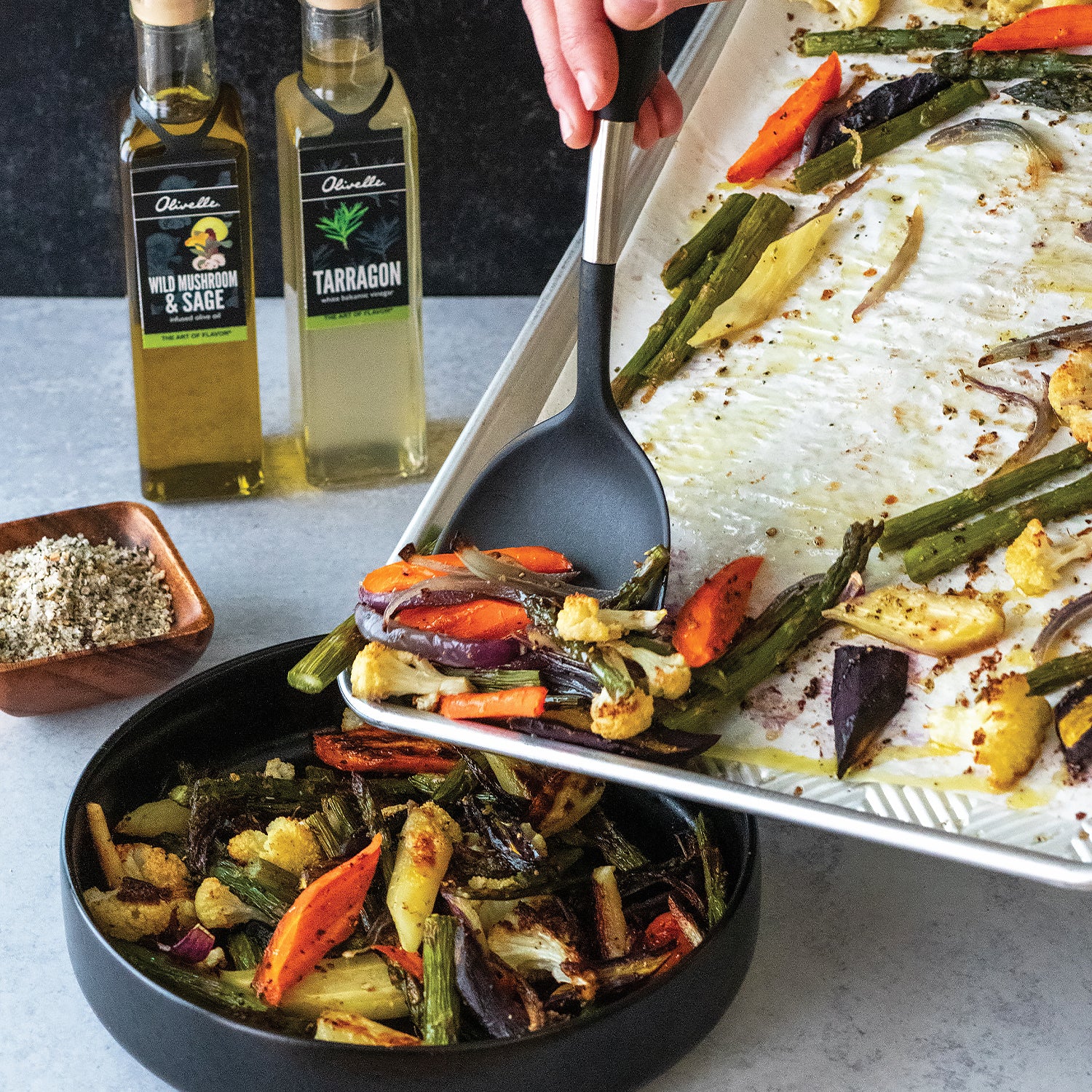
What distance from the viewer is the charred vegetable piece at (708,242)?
1.34m

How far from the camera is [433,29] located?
177cm

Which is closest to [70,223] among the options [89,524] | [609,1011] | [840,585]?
[89,524]

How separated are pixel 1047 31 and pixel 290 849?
1021 mm

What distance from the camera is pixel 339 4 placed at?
1.36 meters

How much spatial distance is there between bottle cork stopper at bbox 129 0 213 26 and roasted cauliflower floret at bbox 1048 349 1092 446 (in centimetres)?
82

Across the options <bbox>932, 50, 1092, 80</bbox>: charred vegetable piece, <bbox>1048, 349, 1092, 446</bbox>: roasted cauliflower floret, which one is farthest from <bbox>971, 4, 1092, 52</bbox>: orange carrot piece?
<bbox>1048, 349, 1092, 446</bbox>: roasted cauliflower floret

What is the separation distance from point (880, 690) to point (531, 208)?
1116 mm

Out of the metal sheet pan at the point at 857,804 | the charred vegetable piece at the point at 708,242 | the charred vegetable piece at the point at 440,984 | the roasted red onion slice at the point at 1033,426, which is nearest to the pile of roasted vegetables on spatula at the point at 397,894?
the charred vegetable piece at the point at 440,984

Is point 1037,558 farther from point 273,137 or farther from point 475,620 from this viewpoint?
point 273,137

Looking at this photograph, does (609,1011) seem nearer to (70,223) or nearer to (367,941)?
(367,941)

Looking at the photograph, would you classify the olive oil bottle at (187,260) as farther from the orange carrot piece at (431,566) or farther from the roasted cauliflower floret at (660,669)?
the roasted cauliflower floret at (660,669)

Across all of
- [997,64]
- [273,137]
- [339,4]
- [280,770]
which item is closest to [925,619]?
[280,770]

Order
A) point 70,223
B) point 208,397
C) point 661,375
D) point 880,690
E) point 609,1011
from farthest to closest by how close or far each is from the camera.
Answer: point 70,223 < point 208,397 < point 661,375 < point 880,690 < point 609,1011

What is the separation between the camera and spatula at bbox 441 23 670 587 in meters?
1.01
